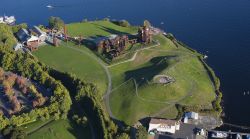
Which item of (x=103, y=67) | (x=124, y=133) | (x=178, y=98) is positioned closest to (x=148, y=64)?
(x=103, y=67)

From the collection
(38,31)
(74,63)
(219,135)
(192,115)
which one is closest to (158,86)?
(192,115)

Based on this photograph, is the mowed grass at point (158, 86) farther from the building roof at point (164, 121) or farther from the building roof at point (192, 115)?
the building roof at point (164, 121)

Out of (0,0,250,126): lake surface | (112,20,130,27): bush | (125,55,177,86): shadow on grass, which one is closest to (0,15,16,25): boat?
(0,0,250,126): lake surface

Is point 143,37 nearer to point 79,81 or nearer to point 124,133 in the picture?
point 79,81

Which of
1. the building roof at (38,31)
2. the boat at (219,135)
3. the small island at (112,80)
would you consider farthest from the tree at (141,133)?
the building roof at (38,31)

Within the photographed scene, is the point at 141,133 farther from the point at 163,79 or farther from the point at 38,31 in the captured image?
the point at 38,31
